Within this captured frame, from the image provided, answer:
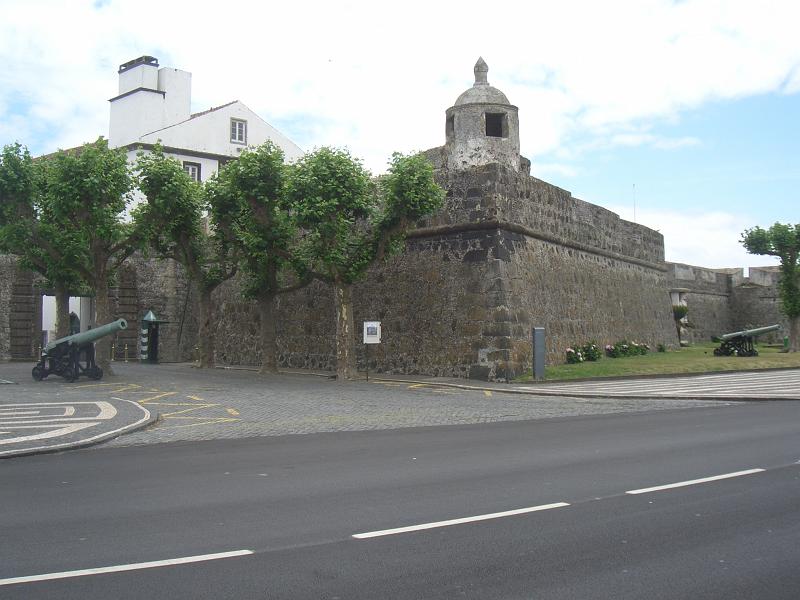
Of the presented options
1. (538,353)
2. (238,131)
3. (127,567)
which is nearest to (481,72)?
(538,353)

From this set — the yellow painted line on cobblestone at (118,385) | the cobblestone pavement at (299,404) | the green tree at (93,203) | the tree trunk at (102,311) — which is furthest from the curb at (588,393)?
the green tree at (93,203)

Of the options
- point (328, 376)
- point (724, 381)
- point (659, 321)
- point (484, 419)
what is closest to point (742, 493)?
point (484, 419)

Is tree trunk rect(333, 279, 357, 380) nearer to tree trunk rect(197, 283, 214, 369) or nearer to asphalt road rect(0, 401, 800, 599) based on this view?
tree trunk rect(197, 283, 214, 369)

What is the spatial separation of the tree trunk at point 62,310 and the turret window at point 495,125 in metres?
15.4

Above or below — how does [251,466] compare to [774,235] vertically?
below

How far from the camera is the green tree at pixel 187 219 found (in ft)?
72.8

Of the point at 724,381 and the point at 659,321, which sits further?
the point at 659,321

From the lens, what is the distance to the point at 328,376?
23.6 m

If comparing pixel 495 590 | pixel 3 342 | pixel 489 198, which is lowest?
pixel 495 590

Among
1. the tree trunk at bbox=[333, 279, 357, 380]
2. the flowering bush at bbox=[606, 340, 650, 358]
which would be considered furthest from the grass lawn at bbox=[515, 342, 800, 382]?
the tree trunk at bbox=[333, 279, 357, 380]

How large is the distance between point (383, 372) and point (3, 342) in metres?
16.5

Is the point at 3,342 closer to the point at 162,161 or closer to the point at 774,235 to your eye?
the point at 162,161

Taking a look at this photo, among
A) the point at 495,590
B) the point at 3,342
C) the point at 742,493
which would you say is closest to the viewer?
the point at 495,590

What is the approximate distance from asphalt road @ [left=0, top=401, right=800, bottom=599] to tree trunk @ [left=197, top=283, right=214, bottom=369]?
16.6m
